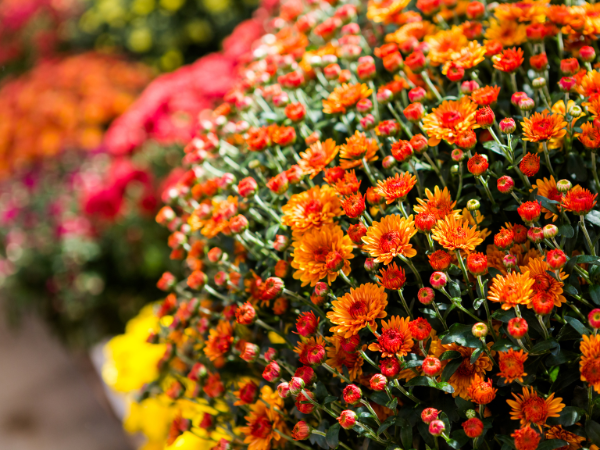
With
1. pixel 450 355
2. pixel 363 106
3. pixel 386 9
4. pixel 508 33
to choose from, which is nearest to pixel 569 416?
pixel 450 355

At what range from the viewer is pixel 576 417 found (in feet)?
1.75

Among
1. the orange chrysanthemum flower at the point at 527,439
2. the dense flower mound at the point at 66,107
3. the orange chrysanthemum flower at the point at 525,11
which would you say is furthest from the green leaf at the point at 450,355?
the dense flower mound at the point at 66,107

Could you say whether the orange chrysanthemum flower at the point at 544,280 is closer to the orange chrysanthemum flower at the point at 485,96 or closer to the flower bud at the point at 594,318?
the flower bud at the point at 594,318

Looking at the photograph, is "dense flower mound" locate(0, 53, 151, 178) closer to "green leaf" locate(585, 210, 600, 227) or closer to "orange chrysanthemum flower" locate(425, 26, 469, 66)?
"orange chrysanthemum flower" locate(425, 26, 469, 66)

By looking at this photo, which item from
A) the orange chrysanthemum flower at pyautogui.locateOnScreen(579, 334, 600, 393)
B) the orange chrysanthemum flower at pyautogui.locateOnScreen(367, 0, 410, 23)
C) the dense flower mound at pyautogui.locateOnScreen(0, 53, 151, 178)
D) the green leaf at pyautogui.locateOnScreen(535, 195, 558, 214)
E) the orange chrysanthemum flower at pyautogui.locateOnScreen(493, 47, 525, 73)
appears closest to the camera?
the orange chrysanthemum flower at pyautogui.locateOnScreen(579, 334, 600, 393)

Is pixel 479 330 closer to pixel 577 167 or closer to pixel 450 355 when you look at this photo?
pixel 450 355

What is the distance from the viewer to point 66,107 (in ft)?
8.55

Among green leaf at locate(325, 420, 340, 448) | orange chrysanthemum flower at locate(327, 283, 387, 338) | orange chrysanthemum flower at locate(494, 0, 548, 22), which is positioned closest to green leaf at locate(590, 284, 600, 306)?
orange chrysanthemum flower at locate(327, 283, 387, 338)

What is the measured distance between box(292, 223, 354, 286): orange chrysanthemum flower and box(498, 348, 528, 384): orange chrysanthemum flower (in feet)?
0.69

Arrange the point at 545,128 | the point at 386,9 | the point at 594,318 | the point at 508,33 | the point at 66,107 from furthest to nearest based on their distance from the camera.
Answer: the point at 66,107, the point at 386,9, the point at 508,33, the point at 545,128, the point at 594,318

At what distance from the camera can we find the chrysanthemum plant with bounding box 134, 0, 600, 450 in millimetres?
570

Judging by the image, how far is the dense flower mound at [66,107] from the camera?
100 inches

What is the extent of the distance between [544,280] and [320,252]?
0.27 m

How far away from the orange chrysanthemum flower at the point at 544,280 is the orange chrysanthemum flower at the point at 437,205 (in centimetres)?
10
